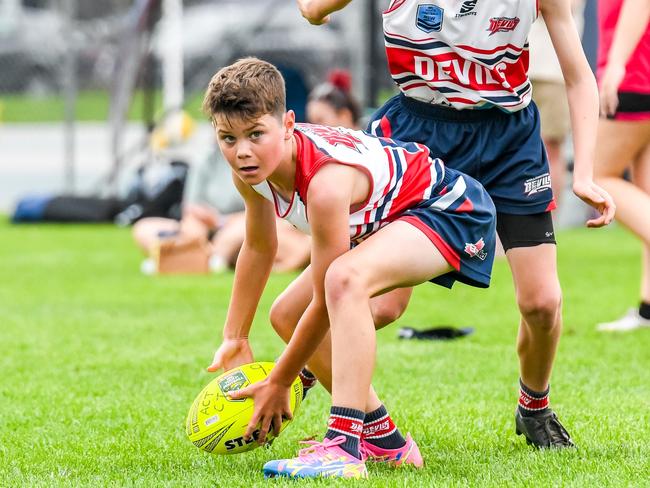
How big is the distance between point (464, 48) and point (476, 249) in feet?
2.18

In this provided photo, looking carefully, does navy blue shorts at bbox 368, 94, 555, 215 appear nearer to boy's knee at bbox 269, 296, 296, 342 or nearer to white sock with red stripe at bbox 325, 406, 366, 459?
boy's knee at bbox 269, 296, 296, 342

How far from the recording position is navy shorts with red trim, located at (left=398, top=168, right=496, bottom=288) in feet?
11.5

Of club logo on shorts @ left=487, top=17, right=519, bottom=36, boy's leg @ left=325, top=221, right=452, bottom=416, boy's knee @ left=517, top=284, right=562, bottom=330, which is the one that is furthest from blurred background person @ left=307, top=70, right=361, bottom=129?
boy's leg @ left=325, top=221, right=452, bottom=416

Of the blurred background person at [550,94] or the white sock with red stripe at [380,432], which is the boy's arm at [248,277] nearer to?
the white sock with red stripe at [380,432]

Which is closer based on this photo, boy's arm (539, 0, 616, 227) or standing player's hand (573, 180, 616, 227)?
standing player's hand (573, 180, 616, 227)

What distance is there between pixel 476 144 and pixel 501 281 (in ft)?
14.1

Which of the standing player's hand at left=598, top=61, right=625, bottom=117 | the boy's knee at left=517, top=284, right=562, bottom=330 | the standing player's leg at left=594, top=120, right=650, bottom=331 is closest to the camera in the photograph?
the boy's knee at left=517, top=284, right=562, bottom=330

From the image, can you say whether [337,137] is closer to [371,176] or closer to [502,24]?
[371,176]

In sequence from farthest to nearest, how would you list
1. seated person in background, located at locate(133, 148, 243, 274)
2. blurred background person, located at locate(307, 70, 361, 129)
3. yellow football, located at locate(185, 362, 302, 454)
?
1. seated person in background, located at locate(133, 148, 243, 274)
2. blurred background person, located at locate(307, 70, 361, 129)
3. yellow football, located at locate(185, 362, 302, 454)

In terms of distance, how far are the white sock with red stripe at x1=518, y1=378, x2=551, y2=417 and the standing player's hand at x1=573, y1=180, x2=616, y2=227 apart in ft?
2.07

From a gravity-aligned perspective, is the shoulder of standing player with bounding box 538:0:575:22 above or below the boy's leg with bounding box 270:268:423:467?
above

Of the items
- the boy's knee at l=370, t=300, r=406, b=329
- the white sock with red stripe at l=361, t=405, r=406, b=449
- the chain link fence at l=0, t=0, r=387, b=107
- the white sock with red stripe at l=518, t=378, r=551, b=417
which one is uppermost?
the boy's knee at l=370, t=300, r=406, b=329

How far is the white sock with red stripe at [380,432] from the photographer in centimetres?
365

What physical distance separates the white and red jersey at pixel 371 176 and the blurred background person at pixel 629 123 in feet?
6.59
